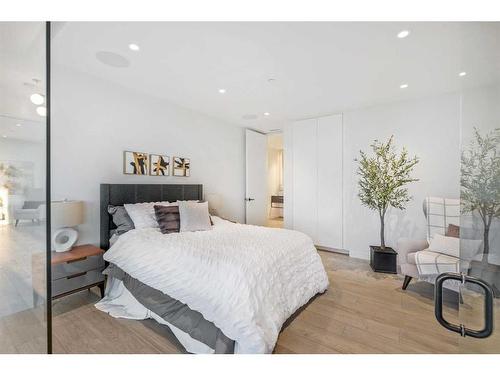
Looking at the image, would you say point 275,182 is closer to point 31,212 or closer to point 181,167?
point 181,167

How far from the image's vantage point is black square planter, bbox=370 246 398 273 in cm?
315

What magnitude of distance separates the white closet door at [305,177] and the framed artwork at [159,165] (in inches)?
95.7

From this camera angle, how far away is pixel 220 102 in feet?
11.3

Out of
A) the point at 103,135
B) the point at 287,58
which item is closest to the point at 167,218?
the point at 103,135

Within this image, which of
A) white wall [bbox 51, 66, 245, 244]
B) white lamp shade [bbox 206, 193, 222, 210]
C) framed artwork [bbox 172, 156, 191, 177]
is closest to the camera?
white wall [bbox 51, 66, 245, 244]

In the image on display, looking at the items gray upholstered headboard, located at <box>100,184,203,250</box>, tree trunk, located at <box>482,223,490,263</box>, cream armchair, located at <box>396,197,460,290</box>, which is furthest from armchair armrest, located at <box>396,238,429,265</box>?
gray upholstered headboard, located at <box>100,184,203,250</box>

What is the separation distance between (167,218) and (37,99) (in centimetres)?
165

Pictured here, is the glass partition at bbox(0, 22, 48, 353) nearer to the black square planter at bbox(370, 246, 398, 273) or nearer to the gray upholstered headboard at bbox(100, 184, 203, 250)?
the gray upholstered headboard at bbox(100, 184, 203, 250)

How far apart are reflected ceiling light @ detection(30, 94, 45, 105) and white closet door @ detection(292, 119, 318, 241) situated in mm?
3841

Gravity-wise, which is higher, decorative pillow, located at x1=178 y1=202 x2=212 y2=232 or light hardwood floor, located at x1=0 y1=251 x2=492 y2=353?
decorative pillow, located at x1=178 y1=202 x2=212 y2=232

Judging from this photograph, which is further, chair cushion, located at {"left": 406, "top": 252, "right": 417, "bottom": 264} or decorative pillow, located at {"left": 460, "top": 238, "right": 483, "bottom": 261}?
chair cushion, located at {"left": 406, "top": 252, "right": 417, "bottom": 264}

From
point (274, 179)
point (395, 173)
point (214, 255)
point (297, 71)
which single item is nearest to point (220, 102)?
point (297, 71)

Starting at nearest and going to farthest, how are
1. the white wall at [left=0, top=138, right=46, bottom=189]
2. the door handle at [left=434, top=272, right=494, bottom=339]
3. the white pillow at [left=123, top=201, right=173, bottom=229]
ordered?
the door handle at [left=434, top=272, right=494, bottom=339] < the white wall at [left=0, top=138, right=46, bottom=189] < the white pillow at [left=123, top=201, right=173, bottom=229]

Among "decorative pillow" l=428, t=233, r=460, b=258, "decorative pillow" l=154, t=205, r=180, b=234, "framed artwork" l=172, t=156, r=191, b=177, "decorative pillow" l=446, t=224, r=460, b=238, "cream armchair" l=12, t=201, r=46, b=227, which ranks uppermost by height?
"framed artwork" l=172, t=156, r=191, b=177
